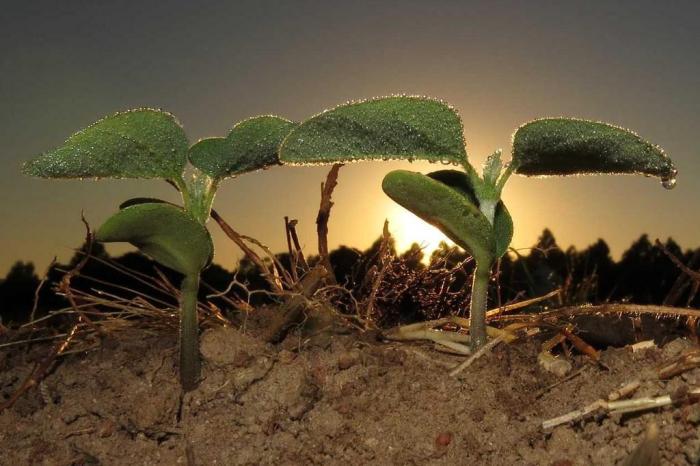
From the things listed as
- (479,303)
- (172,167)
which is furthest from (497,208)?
(172,167)

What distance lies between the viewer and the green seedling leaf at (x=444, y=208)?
1.07 metres

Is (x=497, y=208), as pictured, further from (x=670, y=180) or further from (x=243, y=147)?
(x=243, y=147)

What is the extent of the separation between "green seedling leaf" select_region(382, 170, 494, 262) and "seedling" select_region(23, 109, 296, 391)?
9.1 inches

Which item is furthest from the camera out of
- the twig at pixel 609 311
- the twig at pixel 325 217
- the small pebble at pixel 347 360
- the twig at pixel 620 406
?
the twig at pixel 325 217

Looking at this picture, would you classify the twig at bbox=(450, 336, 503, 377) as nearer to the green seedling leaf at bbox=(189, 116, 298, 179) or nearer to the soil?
the soil

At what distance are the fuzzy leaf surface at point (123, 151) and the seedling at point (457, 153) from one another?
24 centimetres

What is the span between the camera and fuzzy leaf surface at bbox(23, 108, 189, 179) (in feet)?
3.77

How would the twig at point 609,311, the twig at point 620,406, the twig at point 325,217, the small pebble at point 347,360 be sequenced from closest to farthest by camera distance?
the twig at point 620,406 → the twig at point 609,311 → the small pebble at point 347,360 → the twig at point 325,217

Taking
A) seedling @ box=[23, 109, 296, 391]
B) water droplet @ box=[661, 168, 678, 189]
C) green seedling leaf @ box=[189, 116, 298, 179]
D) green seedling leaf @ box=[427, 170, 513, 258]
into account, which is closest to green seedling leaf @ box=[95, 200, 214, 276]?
seedling @ box=[23, 109, 296, 391]

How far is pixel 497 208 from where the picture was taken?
1.25 metres

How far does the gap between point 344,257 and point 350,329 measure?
10.7 inches

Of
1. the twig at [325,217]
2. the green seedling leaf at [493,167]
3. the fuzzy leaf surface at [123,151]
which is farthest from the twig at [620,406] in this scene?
the fuzzy leaf surface at [123,151]

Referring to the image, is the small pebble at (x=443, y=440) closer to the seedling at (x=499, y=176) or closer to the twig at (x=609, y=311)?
the seedling at (x=499, y=176)

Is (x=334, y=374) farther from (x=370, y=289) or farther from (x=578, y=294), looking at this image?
(x=578, y=294)
